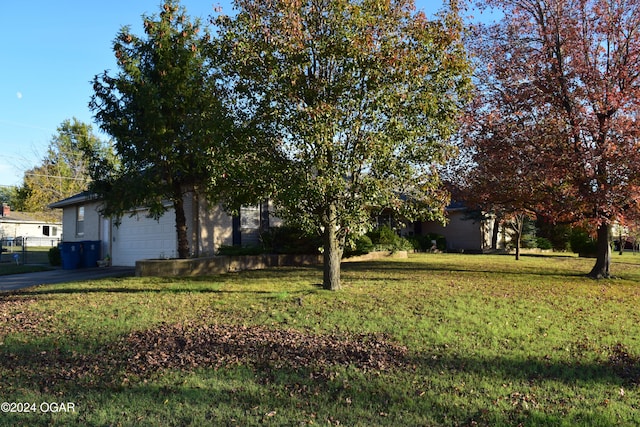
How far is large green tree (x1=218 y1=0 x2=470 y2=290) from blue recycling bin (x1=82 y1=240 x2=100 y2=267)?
13.3m

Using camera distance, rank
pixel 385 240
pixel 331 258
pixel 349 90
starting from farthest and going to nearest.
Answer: pixel 385 240 → pixel 331 258 → pixel 349 90

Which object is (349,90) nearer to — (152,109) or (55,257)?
(152,109)

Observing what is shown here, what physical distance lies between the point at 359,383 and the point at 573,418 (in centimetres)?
191

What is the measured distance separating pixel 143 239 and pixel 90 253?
3.11 m

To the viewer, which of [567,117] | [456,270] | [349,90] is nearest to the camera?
[349,90]

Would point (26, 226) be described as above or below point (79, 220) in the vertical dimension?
above

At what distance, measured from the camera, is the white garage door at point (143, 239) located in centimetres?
1712

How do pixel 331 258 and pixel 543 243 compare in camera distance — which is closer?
pixel 331 258

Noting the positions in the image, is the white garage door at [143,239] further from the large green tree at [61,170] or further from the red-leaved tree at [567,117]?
the large green tree at [61,170]

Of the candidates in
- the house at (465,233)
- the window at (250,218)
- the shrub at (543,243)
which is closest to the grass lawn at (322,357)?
the window at (250,218)

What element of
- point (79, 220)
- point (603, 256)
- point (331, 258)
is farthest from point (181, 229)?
point (603, 256)

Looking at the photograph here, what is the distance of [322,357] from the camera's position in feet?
18.6

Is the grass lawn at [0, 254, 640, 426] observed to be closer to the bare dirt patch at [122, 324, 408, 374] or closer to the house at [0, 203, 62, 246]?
the bare dirt patch at [122, 324, 408, 374]

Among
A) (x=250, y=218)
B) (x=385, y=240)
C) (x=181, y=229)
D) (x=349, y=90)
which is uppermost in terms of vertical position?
(x=349, y=90)
